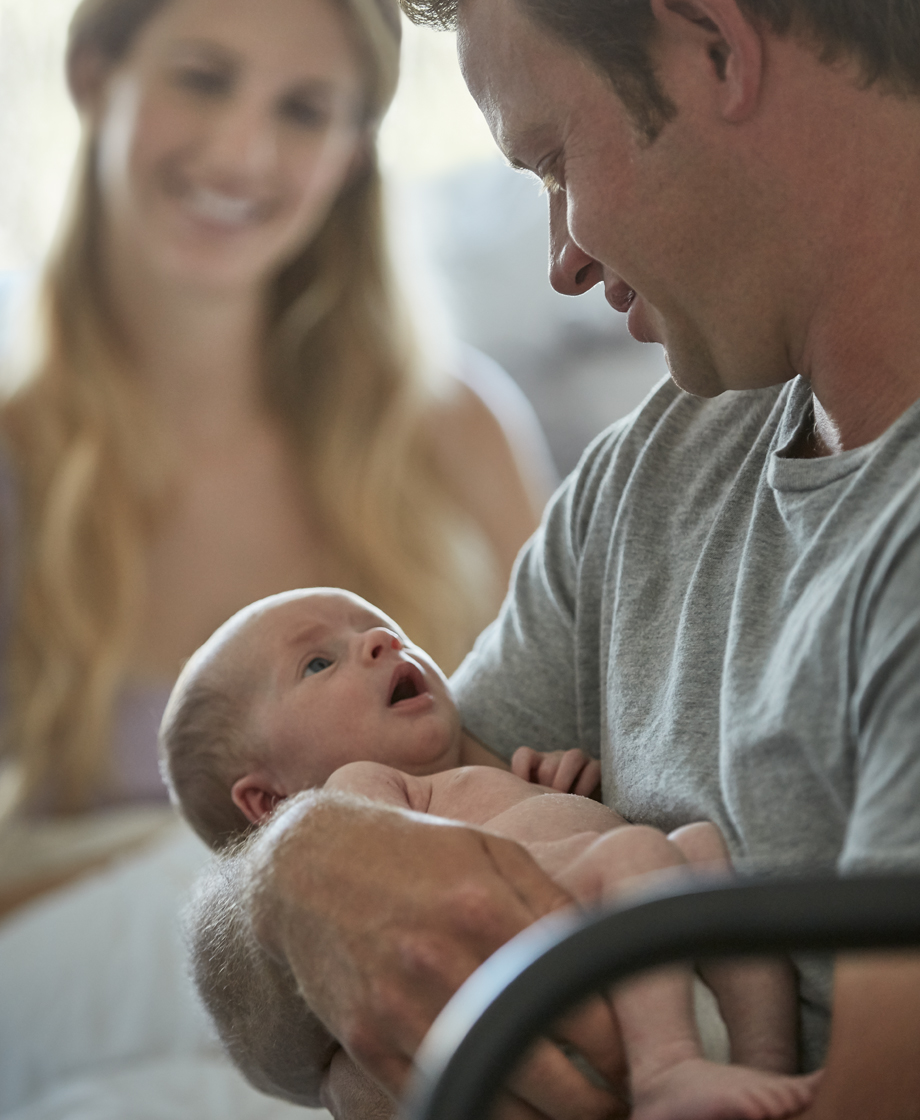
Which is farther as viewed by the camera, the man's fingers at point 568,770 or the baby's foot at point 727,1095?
the man's fingers at point 568,770

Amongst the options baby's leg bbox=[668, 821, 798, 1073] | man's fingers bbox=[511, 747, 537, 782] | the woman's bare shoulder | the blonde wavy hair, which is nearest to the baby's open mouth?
man's fingers bbox=[511, 747, 537, 782]

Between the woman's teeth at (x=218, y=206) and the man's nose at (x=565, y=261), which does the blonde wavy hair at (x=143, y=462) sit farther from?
the man's nose at (x=565, y=261)

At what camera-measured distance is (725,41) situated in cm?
107

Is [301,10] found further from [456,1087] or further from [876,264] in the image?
[456,1087]

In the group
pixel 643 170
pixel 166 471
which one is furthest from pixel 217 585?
pixel 643 170

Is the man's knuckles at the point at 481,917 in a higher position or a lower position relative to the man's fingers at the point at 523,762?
higher

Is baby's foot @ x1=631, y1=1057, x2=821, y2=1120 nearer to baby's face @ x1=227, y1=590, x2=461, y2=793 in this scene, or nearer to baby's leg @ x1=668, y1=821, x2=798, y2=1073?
baby's leg @ x1=668, y1=821, x2=798, y2=1073

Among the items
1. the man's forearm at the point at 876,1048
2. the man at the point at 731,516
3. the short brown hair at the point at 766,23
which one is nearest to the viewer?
the man's forearm at the point at 876,1048

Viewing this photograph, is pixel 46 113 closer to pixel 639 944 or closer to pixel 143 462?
pixel 143 462

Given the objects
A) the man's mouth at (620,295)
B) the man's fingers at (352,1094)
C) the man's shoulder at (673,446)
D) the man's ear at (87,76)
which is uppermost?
the man's ear at (87,76)

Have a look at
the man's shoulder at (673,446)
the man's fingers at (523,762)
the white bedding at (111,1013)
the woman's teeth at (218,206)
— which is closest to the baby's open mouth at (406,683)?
the man's fingers at (523,762)

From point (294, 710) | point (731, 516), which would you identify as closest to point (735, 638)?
point (731, 516)

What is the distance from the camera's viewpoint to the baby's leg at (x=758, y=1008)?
0.96 meters

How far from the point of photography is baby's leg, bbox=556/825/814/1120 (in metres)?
0.85
